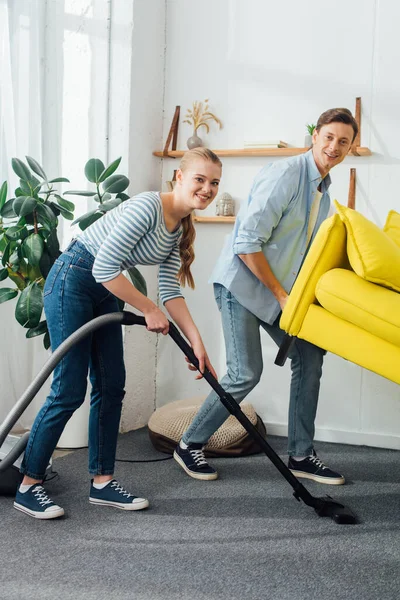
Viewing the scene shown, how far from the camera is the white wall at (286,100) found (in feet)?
10.6

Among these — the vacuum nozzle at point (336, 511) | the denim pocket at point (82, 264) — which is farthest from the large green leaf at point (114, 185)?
the vacuum nozzle at point (336, 511)

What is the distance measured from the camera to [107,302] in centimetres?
230

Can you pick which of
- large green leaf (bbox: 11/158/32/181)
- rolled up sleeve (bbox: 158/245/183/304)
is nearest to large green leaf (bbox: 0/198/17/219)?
large green leaf (bbox: 11/158/32/181)

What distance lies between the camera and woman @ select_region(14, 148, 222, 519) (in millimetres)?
2068

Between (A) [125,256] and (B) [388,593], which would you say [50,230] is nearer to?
(A) [125,256]

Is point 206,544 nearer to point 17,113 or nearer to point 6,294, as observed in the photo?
point 6,294

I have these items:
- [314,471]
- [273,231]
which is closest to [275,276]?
[273,231]

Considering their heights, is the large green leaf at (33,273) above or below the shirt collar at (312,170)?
below

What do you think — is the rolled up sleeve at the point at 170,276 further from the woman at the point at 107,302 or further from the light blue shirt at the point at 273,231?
the light blue shirt at the point at 273,231

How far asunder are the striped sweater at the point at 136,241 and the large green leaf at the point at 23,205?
1.51 ft

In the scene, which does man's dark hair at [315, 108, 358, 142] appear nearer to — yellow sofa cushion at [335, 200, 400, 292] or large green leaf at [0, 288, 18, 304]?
yellow sofa cushion at [335, 200, 400, 292]

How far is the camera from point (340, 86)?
328 centimetres

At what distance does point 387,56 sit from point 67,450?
222 cm

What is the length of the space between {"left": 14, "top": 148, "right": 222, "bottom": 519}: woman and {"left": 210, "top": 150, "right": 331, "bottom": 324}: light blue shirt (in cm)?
28
